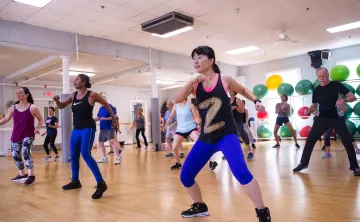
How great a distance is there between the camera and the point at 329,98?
13.3 ft

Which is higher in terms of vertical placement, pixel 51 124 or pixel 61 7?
pixel 61 7

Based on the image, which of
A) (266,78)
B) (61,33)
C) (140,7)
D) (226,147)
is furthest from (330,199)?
(266,78)

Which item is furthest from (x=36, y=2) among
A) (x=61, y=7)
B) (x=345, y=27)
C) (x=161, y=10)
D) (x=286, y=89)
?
(x=286, y=89)

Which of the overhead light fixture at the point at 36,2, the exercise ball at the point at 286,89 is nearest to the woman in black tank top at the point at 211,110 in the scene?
the overhead light fixture at the point at 36,2

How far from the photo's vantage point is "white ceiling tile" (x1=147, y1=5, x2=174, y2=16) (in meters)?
6.61

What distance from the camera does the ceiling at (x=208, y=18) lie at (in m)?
6.47

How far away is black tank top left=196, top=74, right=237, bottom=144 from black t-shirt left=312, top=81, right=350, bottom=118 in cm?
Answer: 242

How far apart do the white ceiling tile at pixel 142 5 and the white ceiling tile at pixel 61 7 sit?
1169 mm

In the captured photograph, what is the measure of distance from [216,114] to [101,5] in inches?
202

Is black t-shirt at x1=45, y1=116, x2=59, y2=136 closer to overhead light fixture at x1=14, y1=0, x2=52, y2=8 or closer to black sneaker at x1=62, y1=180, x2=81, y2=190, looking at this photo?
overhead light fixture at x1=14, y1=0, x2=52, y2=8

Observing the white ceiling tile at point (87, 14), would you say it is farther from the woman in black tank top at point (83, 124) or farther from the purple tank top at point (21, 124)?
the woman in black tank top at point (83, 124)

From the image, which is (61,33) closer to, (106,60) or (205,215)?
(106,60)

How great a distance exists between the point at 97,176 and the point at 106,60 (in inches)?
288

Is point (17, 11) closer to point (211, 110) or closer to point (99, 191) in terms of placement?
point (99, 191)
